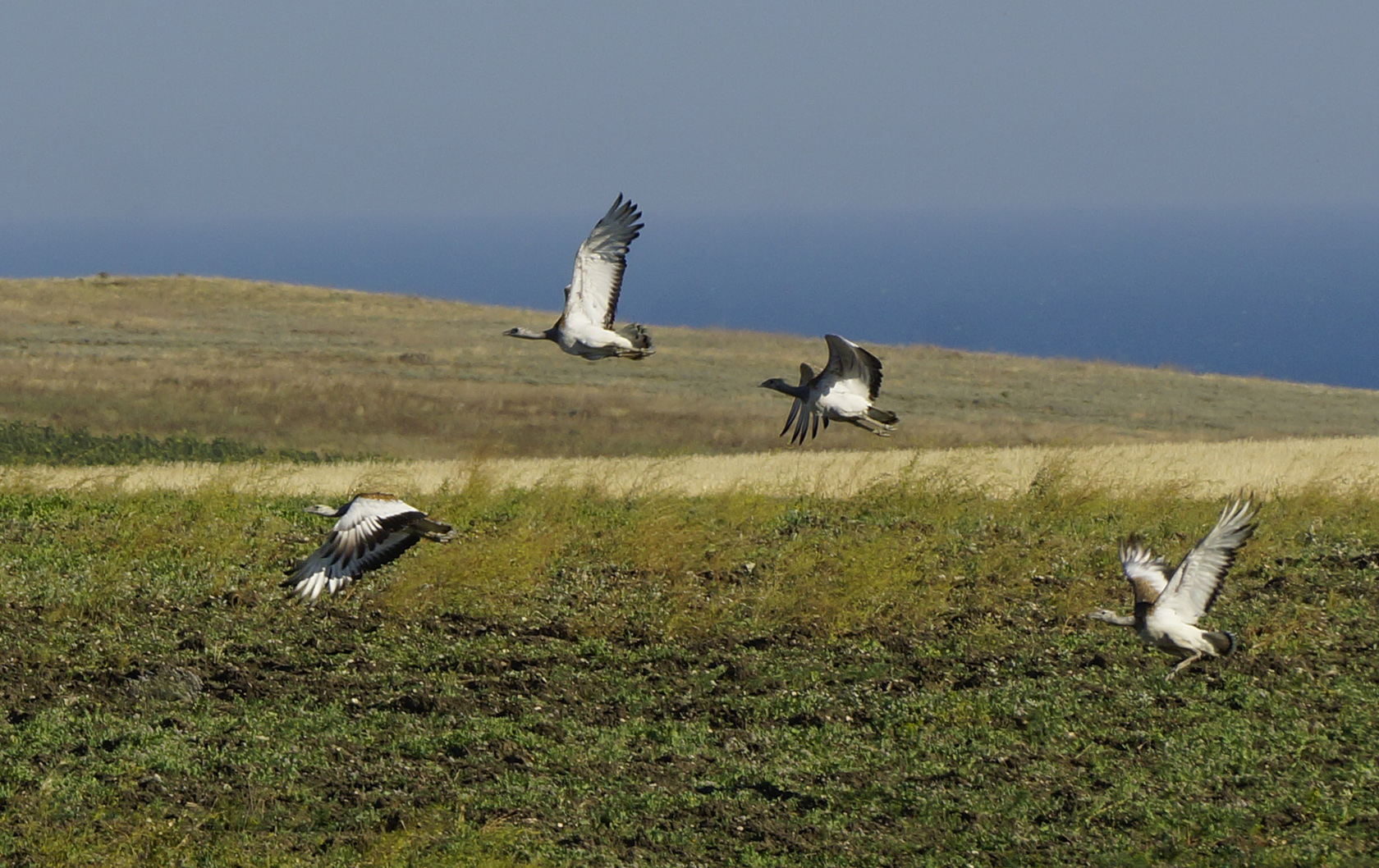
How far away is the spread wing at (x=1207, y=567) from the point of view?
11.2 metres

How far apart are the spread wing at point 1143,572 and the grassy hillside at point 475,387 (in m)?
21.1

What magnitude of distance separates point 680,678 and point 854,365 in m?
3.37

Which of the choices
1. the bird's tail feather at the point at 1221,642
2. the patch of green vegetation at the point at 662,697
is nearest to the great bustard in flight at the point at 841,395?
the patch of green vegetation at the point at 662,697

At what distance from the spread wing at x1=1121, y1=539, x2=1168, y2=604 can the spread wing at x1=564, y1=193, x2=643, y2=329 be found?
482 centimetres

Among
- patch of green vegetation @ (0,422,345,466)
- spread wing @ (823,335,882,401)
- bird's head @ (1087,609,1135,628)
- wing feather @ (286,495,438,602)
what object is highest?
spread wing @ (823,335,882,401)

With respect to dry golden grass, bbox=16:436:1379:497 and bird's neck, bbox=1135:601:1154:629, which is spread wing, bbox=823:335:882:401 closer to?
bird's neck, bbox=1135:601:1154:629

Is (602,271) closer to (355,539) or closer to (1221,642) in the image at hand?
(355,539)

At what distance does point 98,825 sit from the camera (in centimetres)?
1026

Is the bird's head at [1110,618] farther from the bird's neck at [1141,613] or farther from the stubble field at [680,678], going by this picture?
the stubble field at [680,678]

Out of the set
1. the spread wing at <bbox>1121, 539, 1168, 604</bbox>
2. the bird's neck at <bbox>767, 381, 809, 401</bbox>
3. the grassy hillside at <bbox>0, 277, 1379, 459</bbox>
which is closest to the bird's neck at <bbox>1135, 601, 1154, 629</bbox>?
the spread wing at <bbox>1121, 539, 1168, 604</bbox>

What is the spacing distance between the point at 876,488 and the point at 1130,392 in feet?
99.9

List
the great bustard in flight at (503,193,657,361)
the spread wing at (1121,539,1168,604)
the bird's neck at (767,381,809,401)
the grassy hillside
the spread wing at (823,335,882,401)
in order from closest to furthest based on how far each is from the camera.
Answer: the spread wing at (1121,539,1168,604), the spread wing at (823,335,882,401), the bird's neck at (767,381,809,401), the great bustard in flight at (503,193,657,361), the grassy hillside

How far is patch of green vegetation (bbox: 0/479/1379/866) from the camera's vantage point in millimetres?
10523

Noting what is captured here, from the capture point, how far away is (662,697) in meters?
13.9
